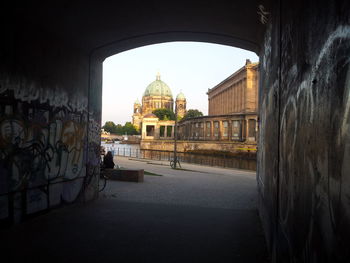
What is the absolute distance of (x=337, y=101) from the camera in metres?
1.75

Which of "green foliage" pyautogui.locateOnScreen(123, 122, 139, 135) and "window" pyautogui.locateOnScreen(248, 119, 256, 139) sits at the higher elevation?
"green foliage" pyautogui.locateOnScreen(123, 122, 139, 135)

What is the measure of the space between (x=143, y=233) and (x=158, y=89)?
496 feet

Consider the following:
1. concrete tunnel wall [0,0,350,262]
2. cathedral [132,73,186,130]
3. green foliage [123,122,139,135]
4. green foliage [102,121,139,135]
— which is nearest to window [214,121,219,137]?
concrete tunnel wall [0,0,350,262]

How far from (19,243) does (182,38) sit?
6.11 metres

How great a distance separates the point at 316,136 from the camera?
7.07 ft

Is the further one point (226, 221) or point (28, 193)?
point (226, 221)

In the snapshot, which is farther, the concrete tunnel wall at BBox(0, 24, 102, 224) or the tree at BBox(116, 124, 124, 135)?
the tree at BBox(116, 124, 124, 135)

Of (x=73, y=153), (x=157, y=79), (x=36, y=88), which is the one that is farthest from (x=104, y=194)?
(x=157, y=79)

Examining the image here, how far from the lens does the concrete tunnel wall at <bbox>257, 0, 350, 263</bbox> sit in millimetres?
1662

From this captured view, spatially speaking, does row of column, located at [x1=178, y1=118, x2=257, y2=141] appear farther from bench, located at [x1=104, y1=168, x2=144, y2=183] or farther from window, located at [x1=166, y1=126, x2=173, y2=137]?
bench, located at [x1=104, y1=168, x2=144, y2=183]

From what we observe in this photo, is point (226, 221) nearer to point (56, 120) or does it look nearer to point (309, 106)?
point (56, 120)

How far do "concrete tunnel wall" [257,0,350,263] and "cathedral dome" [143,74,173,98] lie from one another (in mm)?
151406

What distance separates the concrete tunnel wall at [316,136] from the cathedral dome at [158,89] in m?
151

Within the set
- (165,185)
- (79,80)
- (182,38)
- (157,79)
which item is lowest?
(165,185)
